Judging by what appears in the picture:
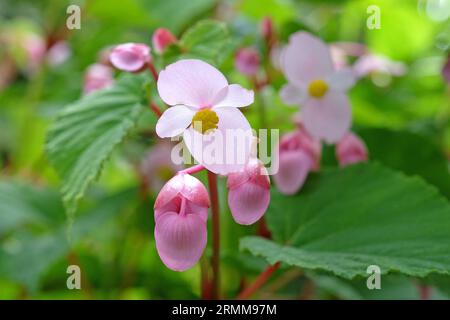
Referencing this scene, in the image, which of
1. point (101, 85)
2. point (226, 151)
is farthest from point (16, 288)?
point (226, 151)

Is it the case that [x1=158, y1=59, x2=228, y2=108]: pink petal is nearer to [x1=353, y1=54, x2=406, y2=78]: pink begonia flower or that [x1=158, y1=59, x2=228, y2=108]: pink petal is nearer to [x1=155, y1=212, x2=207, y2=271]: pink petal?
[x1=155, y1=212, x2=207, y2=271]: pink petal

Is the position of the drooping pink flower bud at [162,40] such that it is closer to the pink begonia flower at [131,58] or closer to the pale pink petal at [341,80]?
the pink begonia flower at [131,58]

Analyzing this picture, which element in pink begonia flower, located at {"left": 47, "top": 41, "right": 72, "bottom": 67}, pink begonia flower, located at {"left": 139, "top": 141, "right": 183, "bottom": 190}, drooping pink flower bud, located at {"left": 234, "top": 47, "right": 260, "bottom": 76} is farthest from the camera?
pink begonia flower, located at {"left": 47, "top": 41, "right": 72, "bottom": 67}

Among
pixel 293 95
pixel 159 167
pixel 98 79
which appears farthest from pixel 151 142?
pixel 293 95

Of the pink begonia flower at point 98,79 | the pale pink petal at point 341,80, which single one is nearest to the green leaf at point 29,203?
the pink begonia flower at point 98,79

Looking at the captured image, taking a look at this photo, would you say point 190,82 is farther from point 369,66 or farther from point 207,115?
point 369,66

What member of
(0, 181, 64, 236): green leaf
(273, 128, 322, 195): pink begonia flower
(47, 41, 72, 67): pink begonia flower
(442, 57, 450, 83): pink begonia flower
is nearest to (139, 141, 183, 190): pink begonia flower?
(0, 181, 64, 236): green leaf

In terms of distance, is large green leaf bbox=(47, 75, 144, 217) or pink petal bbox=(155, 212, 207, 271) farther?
large green leaf bbox=(47, 75, 144, 217)
